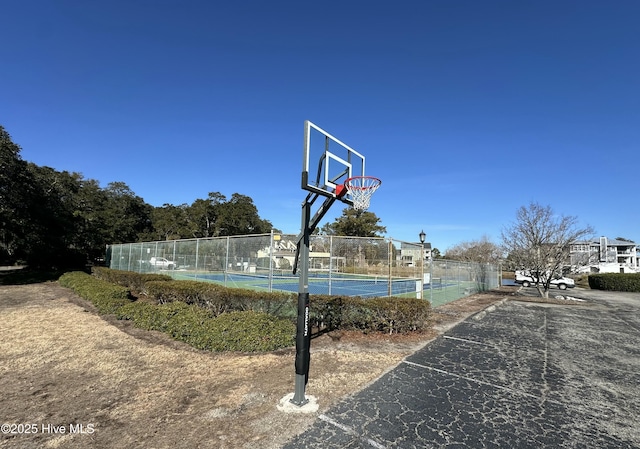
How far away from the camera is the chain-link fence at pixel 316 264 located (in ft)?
36.0

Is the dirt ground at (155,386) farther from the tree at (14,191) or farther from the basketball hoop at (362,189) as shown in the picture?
the tree at (14,191)

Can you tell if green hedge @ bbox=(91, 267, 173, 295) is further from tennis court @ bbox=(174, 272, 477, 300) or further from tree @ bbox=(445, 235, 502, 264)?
tree @ bbox=(445, 235, 502, 264)

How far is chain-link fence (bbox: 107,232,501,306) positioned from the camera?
1097cm

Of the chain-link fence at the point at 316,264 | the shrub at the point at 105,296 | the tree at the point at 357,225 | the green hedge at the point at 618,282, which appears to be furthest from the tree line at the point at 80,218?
the green hedge at the point at 618,282

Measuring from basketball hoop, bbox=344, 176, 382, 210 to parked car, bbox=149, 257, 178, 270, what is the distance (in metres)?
14.6

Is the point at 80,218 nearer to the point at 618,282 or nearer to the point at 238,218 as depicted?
the point at 238,218

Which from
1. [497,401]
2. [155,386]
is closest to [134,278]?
[155,386]

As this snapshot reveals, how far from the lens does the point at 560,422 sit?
3.49 meters

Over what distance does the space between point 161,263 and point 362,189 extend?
1594cm

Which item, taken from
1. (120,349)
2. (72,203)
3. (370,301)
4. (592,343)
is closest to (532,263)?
(592,343)

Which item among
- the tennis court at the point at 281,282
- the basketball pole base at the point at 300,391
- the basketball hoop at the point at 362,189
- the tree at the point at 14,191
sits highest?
the tree at the point at 14,191

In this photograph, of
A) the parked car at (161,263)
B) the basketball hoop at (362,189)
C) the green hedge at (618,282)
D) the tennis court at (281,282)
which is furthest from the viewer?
the green hedge at (618,282)

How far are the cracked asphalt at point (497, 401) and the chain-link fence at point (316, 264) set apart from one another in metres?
3.78

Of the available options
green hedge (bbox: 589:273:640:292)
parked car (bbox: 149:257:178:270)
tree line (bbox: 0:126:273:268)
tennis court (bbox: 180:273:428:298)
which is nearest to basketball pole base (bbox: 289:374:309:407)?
tennis court (bbox: 180:273:428:298)
